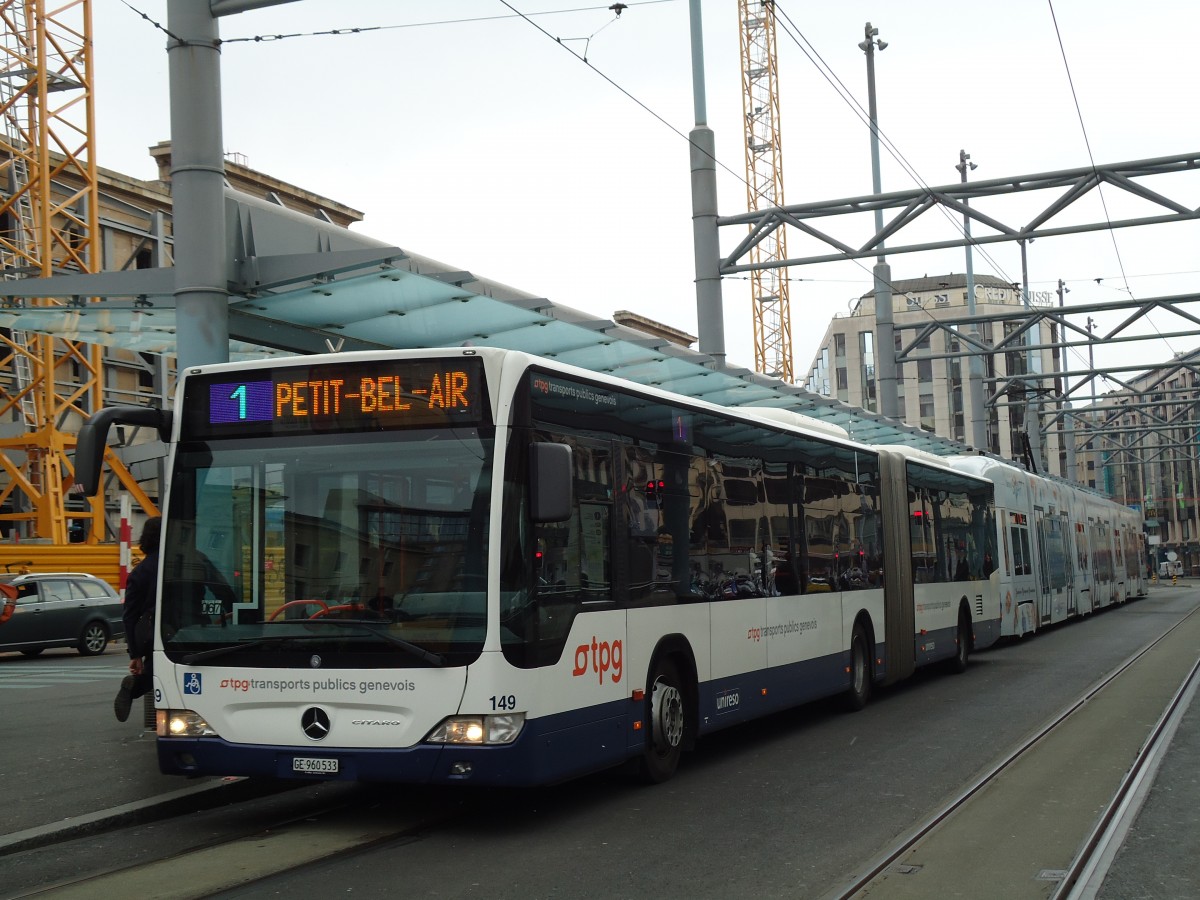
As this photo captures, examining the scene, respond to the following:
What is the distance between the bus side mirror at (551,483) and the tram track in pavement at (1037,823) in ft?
8.34

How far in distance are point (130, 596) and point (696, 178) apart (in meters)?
12.6

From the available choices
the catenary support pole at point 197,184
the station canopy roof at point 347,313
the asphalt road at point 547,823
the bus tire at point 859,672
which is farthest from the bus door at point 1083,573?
the catenary support pole at point 197,184

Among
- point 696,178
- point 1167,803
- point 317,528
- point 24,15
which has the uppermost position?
point 24,15

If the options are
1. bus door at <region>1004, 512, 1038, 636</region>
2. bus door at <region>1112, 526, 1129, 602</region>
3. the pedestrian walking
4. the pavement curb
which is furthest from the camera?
bus door at <region>1112, 526, 1129, 602</region>

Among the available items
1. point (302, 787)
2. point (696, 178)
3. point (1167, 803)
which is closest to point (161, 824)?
point (302, 787)

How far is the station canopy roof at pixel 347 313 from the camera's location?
11766 millimetres

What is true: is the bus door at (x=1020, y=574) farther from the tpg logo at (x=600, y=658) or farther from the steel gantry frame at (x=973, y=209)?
the tpg logo at (x=600, y=658)

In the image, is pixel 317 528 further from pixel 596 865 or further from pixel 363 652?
pixel 596 865

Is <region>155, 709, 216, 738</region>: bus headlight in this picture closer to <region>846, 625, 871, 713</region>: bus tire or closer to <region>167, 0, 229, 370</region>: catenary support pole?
<region>167, 0, 229, 370</region>: catenary support pole

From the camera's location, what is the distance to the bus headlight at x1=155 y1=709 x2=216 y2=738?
8508 millimetres

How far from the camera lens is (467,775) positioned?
7953 millimetres

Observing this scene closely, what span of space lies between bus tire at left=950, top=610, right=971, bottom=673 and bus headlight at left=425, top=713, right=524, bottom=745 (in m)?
12.7

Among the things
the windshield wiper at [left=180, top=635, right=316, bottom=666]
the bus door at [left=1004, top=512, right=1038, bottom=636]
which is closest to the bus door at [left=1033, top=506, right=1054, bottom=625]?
the bus door at [left=1004, top=512, right=1038, bottom=636]

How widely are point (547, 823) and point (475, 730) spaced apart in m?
1.07
